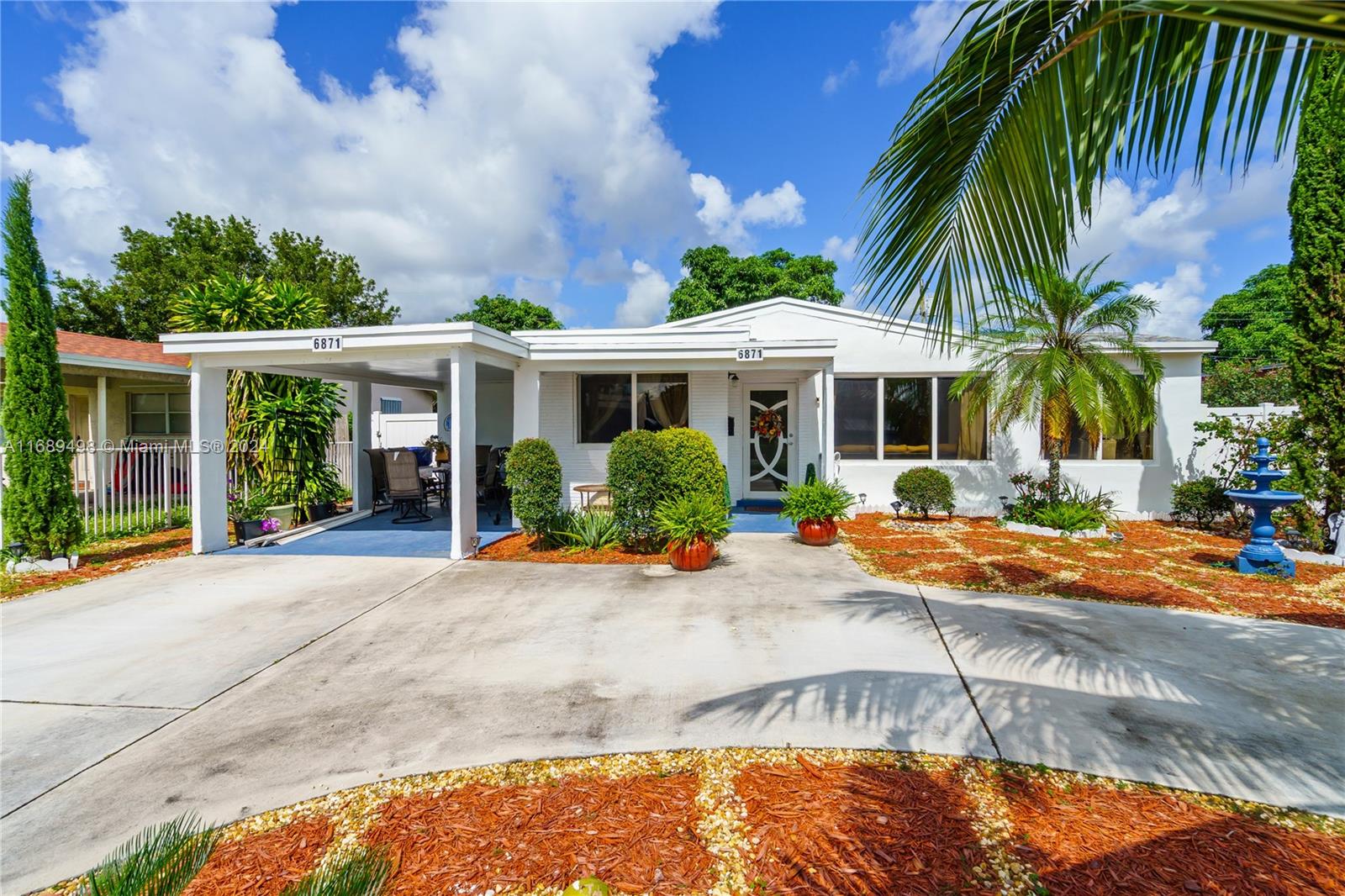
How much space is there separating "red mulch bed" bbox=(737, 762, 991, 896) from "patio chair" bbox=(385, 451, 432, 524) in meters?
9.14

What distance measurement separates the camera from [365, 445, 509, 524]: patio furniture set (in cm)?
1040

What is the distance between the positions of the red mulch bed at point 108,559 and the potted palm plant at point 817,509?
9.00 m

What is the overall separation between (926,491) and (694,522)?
18.9 feet

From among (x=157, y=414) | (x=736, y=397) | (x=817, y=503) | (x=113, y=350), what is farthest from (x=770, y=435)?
(x=157, y=414)

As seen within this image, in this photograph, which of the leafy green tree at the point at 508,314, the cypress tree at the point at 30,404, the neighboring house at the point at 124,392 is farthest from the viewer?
the leafy green tree at the point at 508,314

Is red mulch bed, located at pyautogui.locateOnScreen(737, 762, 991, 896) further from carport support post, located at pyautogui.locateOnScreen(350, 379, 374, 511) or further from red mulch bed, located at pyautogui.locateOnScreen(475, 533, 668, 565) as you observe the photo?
carport support post, located at pyautogui.locateOnScreen(350, 379, 374, 511)

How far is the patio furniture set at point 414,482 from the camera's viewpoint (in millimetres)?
10398

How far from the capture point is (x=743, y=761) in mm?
3096

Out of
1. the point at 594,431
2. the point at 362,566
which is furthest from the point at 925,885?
the point at 594,431

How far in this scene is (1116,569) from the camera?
23.9ft

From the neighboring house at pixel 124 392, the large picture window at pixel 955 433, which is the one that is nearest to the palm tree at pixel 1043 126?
the large picture window at pixel 955 433

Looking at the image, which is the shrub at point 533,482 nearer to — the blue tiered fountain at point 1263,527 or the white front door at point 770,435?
the white front door at point 770,435

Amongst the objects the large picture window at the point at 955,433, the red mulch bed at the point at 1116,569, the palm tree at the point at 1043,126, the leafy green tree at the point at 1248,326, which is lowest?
the red mulch bed at the point at 1116,569

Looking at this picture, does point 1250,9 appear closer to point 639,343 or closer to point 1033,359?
point 639,343
